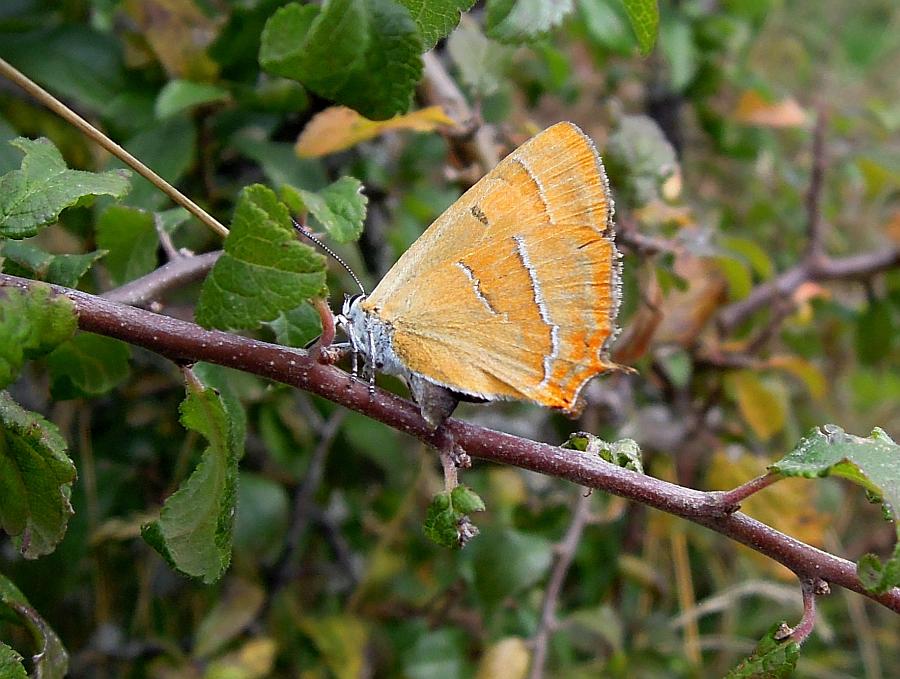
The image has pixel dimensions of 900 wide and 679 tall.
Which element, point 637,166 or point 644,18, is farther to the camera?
point 637,166

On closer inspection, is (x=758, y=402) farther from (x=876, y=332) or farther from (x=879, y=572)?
(x=879, y=572)

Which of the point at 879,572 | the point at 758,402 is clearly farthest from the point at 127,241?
the point at 758,402

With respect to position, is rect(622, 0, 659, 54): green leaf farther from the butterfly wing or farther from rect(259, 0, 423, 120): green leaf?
rect(259, 0, 423, 120): green leaf

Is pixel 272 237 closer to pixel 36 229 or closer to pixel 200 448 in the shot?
pixel 36 229

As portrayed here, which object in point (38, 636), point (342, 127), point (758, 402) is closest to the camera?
point (38, 636)

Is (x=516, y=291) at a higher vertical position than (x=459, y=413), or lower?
higher

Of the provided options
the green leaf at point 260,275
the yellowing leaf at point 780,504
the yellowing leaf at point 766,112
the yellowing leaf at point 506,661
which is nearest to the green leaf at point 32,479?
the green leaf at point 260,275

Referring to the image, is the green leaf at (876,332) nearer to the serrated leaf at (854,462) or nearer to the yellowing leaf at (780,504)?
the yellowing leaf at (780,504)
